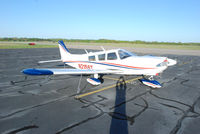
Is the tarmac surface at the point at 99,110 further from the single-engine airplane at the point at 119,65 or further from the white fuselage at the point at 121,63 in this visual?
the white fuselage at the point at 121,63

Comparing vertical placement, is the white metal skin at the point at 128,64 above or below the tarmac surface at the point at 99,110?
above

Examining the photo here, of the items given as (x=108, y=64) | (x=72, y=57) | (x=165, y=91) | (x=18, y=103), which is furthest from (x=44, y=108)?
(x=165, y=91)

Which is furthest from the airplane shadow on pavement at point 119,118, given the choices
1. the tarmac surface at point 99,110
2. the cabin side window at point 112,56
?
the cabin side window at point 112,56

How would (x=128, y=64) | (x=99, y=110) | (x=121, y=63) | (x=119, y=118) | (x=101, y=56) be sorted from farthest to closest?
(x=101, y=56), (x=121, y=63), (x=128, y=64), (x=99, y=110), (x=119, y=118)

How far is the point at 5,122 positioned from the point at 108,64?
5834mm

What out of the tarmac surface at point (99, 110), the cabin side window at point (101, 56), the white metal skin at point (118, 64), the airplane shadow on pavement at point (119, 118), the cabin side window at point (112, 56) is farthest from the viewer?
the cabin side window at point (101, 56)

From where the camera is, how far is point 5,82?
8930 millimetres

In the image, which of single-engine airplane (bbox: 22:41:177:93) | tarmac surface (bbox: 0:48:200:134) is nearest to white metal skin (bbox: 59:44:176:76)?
single-engine airplane (bbox: 22:41:177:93)

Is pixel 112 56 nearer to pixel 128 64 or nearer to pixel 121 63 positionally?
pixel 121 63

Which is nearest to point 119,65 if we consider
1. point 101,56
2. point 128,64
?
point 128,64

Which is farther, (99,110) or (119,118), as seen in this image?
(99,110)

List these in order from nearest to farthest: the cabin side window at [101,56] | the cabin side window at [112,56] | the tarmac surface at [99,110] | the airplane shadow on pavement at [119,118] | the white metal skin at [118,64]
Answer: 1. the airplane shadow on pavement at [119,118]
2. the tarmac surface at [99,110]
3. the white metal skin at [118,64]
4. the cabin side window at [112,56]
5. the cabin side window at [101,56]

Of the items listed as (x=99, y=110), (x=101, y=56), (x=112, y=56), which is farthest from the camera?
(x=101, y=56)

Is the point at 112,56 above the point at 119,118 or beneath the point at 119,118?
above
